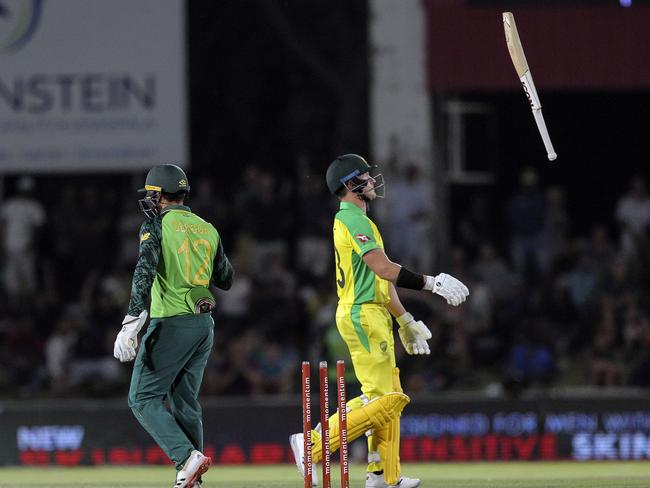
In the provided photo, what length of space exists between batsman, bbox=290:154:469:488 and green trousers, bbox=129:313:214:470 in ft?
2.35

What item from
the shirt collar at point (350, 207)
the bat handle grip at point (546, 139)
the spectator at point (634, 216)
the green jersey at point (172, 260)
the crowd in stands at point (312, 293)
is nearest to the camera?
the green jersey at point (172, 260)

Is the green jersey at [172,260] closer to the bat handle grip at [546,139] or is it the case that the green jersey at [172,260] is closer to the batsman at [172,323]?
the batsman at [172,323]

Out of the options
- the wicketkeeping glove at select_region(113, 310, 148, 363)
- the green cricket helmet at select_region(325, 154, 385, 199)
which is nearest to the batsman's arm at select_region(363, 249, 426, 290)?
the green cricket helmet at select_region(325, 154, 385, 199)

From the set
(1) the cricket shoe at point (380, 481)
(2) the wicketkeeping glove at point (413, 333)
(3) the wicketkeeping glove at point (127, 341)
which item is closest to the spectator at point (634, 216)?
(2) the wicketkeeping glove at point (413, 333)

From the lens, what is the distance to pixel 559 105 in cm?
2127

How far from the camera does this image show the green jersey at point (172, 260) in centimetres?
928

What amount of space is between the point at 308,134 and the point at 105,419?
1066 cm

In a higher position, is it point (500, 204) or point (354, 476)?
point (500, 204)

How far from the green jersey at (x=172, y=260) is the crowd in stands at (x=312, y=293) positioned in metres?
6.55

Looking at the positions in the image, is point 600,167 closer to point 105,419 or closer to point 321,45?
point 321,45

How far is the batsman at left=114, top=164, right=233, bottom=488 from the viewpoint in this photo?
9242mm

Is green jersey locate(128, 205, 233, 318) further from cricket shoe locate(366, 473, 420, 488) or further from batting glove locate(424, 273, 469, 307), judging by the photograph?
cricket shoe locate(366, 473, 420, 488)

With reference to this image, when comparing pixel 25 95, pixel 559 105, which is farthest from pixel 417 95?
pixel 25 95

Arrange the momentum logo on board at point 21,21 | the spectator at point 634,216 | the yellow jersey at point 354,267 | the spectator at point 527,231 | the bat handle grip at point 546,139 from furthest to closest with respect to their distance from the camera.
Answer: the momentum logo on board at point 21,21
the spectator at point 527,231
the spectator at point 634,216
the bat handle grip at point 546,139
the yellow jersey at point 354,267
